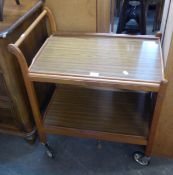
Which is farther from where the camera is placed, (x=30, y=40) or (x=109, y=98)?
(x=109, y=98)

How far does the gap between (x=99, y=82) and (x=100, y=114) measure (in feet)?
1.15

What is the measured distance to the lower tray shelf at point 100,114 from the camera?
1.06 meters

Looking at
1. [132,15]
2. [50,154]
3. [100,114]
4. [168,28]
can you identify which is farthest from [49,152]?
[132,15]

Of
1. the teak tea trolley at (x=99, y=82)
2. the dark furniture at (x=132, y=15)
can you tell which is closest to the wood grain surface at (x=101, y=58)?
the teak tea trolley at (x=99, y=82)

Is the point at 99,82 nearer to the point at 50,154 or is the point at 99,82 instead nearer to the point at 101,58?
the point at 101,58

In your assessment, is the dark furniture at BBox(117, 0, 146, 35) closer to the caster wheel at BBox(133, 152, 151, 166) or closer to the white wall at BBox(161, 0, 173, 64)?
the white wall at BBox(161, 0, 173, 64)

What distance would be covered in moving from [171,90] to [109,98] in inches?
14.8

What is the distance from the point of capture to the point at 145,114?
3.69 feet

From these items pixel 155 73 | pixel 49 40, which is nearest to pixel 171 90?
pixel 155 73

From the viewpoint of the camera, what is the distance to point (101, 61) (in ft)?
3.15

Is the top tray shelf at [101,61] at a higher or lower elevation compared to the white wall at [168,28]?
lower

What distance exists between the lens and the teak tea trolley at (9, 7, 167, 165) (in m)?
0.86

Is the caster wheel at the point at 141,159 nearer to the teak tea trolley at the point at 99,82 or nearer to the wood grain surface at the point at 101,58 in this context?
the teak tea trolley at the point at 99,82

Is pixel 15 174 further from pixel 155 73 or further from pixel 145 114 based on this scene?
pixel 155 73
